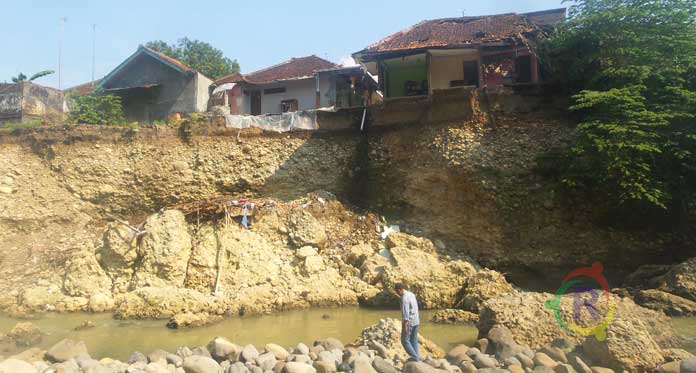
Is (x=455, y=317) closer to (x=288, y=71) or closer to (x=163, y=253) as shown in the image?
(x=163, y=253)

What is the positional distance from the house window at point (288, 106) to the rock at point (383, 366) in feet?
58.4

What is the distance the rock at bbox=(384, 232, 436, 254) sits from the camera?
15.9m

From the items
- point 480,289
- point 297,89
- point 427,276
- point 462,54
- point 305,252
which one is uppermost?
point 462,54

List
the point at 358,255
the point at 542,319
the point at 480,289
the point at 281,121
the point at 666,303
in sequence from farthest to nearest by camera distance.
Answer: the point at 281,121
the point at 358,255
the point at 480,289
the point at 666,303
the point at 542,319

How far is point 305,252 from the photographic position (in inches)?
626

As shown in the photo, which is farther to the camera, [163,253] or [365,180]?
[365,180]

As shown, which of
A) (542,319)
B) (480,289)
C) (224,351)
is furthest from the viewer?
(480,289)

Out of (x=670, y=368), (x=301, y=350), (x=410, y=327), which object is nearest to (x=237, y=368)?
(x=301, y=350)

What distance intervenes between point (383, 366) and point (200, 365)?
3106 mm

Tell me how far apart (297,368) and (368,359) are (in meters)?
1.23

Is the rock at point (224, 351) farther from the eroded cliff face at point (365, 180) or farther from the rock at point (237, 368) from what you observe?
the eroded cliff face at point (365, 180)

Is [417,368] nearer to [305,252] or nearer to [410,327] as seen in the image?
[410,327]

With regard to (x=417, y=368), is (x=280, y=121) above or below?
above

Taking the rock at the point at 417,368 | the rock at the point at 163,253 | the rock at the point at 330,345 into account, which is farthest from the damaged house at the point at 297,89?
the rock at the point at 417,368
